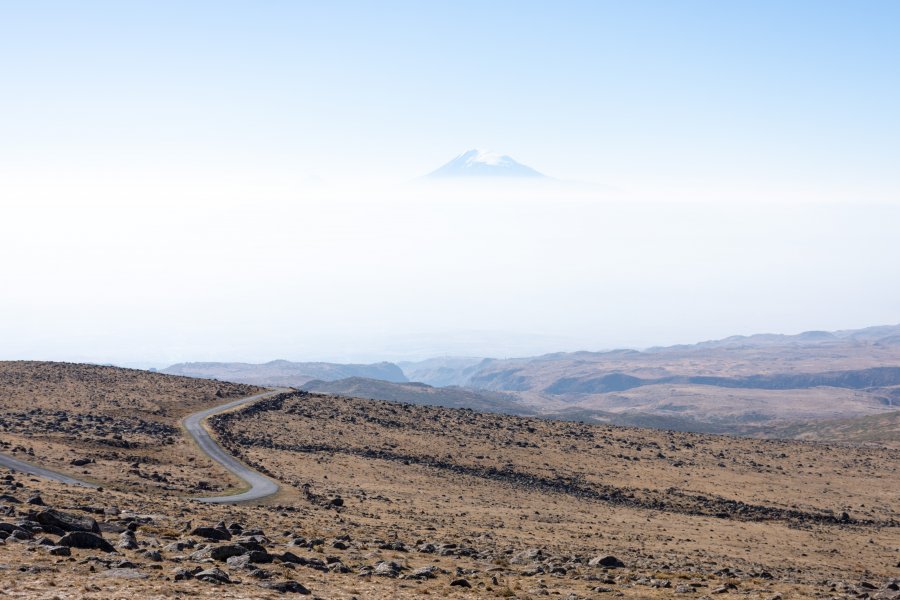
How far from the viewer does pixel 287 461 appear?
55.5 meters

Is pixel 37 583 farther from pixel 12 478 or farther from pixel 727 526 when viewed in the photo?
pixel 727 526

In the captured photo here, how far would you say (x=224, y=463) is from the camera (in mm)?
51500

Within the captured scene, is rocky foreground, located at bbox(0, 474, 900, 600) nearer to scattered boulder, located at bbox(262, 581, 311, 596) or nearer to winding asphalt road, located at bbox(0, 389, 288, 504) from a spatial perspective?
scattered boulder, located at bbox(262, 581, 311, 596)

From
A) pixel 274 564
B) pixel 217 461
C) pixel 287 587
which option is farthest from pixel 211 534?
pixel 217 461

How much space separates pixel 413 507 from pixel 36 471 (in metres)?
19.8

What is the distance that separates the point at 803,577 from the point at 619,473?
2927 centimetres

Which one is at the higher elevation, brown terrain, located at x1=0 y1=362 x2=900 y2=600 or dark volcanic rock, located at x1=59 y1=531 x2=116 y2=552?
dark volcanic rock, located at x1=59 y1=531 x2=116 y2=552

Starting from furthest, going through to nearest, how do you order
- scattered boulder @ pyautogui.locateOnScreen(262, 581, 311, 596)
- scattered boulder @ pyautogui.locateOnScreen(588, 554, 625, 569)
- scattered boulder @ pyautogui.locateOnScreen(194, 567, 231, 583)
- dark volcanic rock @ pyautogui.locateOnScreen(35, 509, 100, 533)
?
scattered boulder @ pyautogui.locateOnScreen(588, 554, 625, 569) < dark volcanic rock @ pyautogui.locateOnScreen(35, 509, 100, 533) < scattered boulder @ pyautogui.locateOnScreen(262, 581, 311, 596) < scattered boulder @ pyautogui.locateOnScreen(194, 567, 231, 583)

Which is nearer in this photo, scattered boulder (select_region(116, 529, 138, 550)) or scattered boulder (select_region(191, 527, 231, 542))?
scattered boulder (select_region(116, 529, 138, 550))

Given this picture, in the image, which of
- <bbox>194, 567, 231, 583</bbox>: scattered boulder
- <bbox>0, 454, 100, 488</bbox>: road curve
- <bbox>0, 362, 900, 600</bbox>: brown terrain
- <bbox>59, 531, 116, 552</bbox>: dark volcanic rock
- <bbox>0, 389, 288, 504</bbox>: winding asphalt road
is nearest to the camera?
<bbox>194, 567, 231, 583</bbox>: scattered boulder

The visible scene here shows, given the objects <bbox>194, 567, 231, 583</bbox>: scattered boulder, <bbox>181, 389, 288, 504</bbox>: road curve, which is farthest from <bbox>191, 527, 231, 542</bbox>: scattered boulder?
<bbox>181, 389, 288, 504</bbox>: road curve

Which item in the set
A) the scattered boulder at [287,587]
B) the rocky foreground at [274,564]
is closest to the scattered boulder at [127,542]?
the rocky foreground at [274,564]

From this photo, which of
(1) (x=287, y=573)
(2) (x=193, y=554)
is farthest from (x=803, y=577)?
(2) (x=193, y=554)

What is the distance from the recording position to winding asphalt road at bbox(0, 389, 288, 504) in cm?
4131
